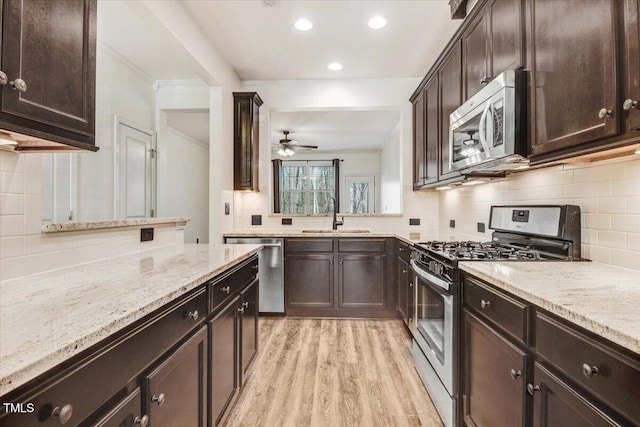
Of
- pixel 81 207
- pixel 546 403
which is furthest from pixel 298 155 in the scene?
pixel 546 403

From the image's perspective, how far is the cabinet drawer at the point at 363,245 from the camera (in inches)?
134

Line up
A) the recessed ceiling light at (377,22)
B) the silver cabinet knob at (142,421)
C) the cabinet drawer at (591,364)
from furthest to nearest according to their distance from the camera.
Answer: the recessed ceiling light at (377,22) < the silver cabinet knob at (142,421) < the cabinet drawer at (591,364)

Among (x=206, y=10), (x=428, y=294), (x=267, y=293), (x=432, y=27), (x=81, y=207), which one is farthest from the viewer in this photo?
(x=267, y=293)

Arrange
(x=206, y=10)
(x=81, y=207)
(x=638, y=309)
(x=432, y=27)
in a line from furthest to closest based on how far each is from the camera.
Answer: (x=81, y=207)
(x=432, y=27)
(x=206, y=10)
(x=638, y=309)

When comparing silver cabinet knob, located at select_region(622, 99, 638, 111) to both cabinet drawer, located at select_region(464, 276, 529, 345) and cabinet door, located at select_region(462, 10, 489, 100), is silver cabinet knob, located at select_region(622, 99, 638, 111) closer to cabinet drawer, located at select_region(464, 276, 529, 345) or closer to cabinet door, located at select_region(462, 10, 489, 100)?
cabinet drawer, located at select_region(464, 276, 529, 345)

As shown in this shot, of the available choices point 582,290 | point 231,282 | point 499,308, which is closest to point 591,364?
point 582,290

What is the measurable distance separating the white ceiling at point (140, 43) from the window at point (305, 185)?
409 centimetres

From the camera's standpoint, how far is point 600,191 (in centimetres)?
156

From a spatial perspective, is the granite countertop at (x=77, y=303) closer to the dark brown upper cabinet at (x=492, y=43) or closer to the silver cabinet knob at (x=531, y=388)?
the silver cabinet knob at (x=531, y=388)

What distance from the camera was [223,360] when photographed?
1.60 m

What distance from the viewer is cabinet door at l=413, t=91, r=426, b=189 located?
134 inches

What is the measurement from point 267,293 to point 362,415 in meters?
1.82

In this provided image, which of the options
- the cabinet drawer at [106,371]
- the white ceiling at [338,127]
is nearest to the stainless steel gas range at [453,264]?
the cabinet drawer at [106,371]

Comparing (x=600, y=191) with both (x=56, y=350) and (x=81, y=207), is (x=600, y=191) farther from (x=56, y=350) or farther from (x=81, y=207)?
(x=81, y=207)
